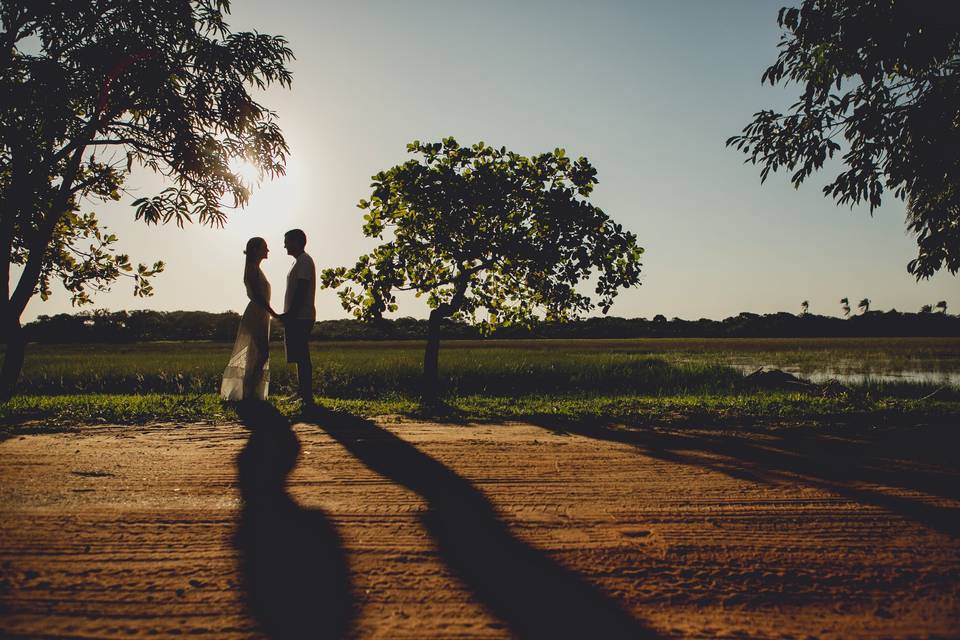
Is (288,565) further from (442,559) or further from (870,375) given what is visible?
(870,375)

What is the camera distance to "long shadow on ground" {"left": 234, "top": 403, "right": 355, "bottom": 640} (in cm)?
190

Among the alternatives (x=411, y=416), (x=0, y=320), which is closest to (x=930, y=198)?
(x=411, y=416)

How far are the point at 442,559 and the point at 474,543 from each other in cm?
23

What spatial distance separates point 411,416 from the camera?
6.65 metres

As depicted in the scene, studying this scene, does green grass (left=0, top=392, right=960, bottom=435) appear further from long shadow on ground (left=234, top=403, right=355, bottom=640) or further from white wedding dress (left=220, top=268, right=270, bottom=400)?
long shadow on ground (left=234, top=403, right=355, bottom=640)

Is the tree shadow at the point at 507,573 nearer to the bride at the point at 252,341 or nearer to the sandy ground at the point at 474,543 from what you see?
the sandy ground at the point at 474,543

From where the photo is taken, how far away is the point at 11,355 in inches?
308

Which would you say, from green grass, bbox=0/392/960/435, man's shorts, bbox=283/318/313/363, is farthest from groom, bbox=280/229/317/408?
green grass, bbox=0/392/960/435

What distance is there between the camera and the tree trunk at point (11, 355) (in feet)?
25.0

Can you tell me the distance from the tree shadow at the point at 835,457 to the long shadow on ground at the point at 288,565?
310cm

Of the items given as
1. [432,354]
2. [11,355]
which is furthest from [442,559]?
[11,355]

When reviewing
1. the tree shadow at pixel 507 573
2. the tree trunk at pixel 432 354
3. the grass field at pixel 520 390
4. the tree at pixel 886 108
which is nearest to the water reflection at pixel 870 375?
the grass field at pixel 520 390

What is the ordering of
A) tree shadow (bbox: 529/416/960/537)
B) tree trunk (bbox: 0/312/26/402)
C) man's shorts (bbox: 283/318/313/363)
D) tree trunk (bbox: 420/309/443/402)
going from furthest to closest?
1. tree trunk (bbox: 420/309/443/402)
2. tree trunk (bbox: 0/312/26/402)
3. man's shorts (bbox: 283/318/313/363)
4. tree shadow (bbox: 529/416/960/537)

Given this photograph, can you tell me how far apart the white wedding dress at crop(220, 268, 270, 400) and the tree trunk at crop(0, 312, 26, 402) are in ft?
11.9
